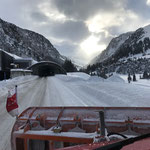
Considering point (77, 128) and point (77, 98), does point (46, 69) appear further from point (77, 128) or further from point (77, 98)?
point (77, 128)

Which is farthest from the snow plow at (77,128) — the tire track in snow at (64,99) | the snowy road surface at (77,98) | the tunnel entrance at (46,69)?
the tunnel entrance at (46,69)

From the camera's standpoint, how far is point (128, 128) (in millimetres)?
2377

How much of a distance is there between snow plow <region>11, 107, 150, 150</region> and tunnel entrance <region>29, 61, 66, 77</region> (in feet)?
165

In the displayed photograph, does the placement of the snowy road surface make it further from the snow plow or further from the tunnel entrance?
the tunnel entrance

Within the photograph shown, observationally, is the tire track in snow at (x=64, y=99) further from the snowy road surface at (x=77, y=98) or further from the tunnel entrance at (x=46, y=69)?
the tunnel entrance at (x=46, y=69)

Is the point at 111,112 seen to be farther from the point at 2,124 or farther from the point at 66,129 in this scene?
the point at 2,124

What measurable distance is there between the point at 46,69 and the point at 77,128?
198ft

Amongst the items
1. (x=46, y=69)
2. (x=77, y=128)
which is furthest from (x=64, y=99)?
(x=46, y=69)

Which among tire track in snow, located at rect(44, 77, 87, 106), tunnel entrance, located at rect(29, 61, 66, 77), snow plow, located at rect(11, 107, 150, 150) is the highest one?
tunnel entrance, located at rect(29, 61, 66, 77)

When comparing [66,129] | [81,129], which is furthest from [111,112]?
[66,129]

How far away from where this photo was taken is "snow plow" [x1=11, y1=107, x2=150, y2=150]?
2.17 metres

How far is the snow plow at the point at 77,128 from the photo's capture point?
85.4 inches

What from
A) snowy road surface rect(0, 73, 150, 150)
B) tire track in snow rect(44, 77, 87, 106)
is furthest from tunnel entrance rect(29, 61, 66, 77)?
tire track in snow rect(44, 77, 87, 106)

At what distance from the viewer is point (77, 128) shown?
254 cm
